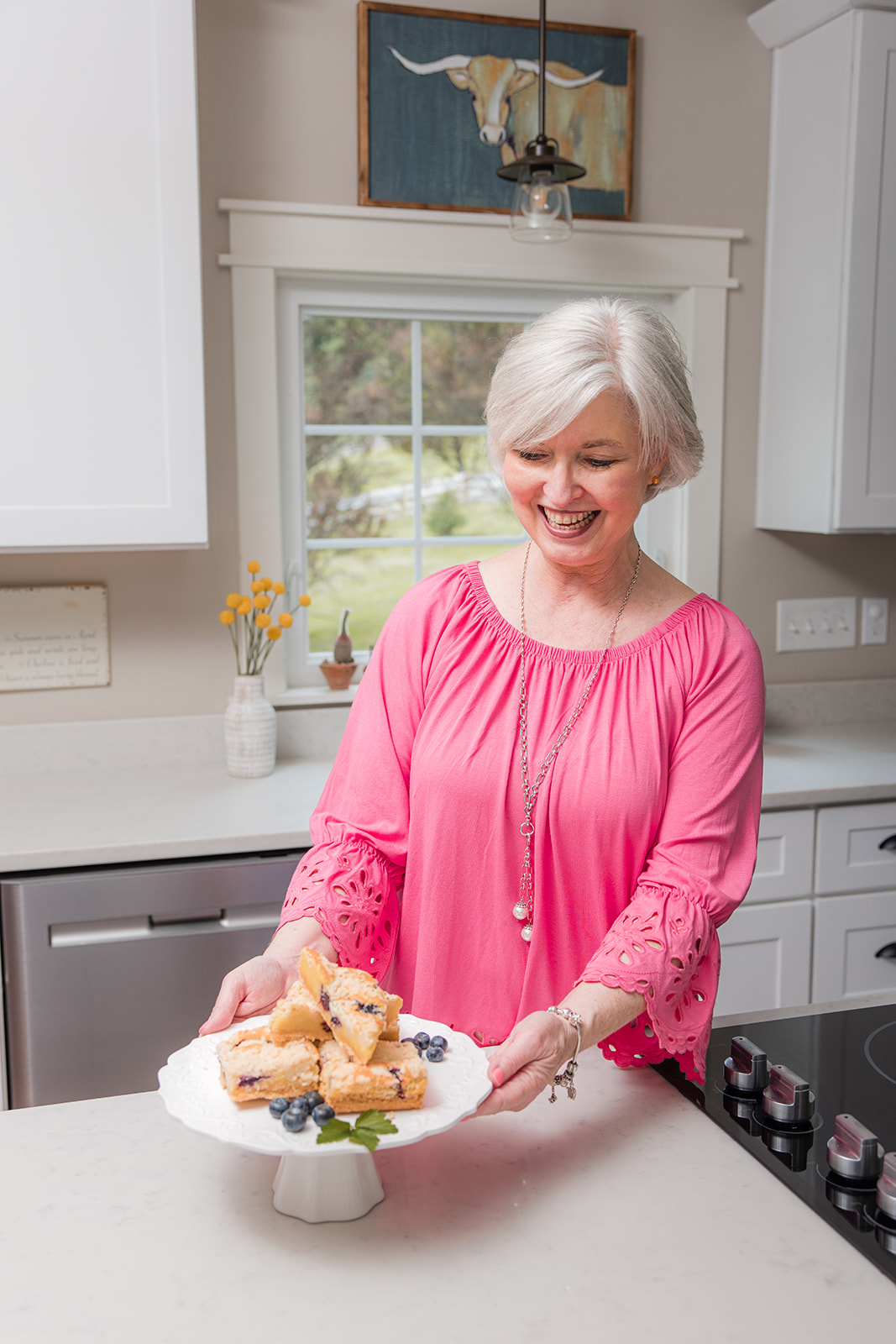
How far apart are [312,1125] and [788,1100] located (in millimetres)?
445

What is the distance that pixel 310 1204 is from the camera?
0.87 m

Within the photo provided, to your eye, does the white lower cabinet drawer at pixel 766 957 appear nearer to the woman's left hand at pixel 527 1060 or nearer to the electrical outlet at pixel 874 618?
the electrical outlet at pixel 874 618

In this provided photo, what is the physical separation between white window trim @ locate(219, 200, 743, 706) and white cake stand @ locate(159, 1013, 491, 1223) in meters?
1.64

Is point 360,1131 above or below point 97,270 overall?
below

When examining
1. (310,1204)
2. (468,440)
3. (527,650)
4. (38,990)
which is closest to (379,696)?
(527,650)

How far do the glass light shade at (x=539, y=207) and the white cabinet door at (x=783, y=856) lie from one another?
4.03ft

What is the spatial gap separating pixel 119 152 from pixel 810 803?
1779 mm

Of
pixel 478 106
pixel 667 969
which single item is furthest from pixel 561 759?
pixel 478 106

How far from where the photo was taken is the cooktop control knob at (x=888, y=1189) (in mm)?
870

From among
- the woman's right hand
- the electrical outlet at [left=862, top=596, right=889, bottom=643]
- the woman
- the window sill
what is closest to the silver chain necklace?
the woman

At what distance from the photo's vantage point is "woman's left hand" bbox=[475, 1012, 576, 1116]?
92 cm

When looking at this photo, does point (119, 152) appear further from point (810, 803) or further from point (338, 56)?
point (810, 803)

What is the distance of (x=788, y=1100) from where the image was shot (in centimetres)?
101

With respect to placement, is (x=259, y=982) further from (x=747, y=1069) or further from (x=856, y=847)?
(x=856, y=847)
